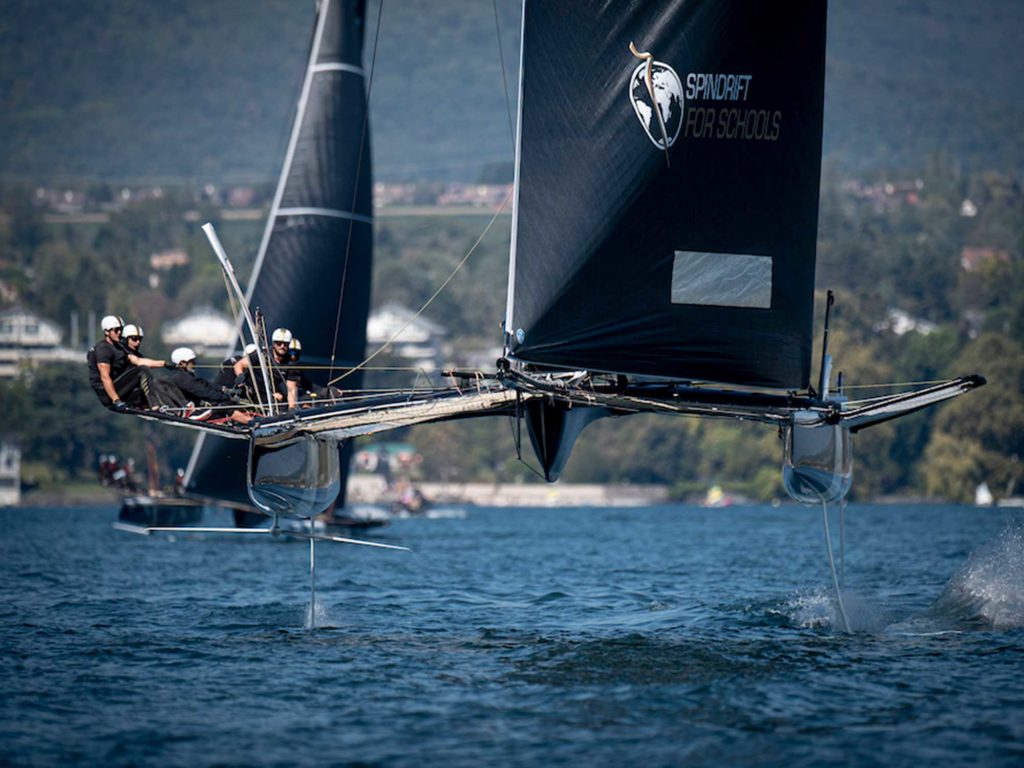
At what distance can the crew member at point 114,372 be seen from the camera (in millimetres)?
23953

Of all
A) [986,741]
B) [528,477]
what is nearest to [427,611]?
[986,741]

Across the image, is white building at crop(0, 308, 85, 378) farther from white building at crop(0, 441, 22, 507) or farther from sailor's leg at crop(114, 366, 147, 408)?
sailor's leg at crop(114, 366, 147, 408)

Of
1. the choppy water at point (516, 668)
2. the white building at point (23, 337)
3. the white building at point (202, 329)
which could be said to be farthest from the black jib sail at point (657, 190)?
the white building at point (202, 329)

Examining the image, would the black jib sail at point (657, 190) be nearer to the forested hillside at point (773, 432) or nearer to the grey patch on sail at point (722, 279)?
the grey patch on sail at point (722, 279)

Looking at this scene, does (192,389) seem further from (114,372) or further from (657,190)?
(657,190)

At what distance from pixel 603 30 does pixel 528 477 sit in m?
128

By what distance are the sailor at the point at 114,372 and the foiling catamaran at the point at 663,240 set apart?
156 cm

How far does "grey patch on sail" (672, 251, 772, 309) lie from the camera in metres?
21.9

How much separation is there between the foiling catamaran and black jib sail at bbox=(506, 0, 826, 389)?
23 millimetres

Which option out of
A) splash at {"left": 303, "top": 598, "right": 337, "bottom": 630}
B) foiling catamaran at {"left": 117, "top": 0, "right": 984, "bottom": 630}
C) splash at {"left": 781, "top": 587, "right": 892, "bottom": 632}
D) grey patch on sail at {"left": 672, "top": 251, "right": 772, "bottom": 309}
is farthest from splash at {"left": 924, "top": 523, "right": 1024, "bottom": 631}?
splash at {"left": 303, "top": 598, "right": 337, "bottom": 630}

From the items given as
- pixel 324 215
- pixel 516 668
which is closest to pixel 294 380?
pixel 516 668

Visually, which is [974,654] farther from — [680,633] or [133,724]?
[133,724]

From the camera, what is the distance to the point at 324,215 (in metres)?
44.3

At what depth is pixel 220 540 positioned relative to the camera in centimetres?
5531
